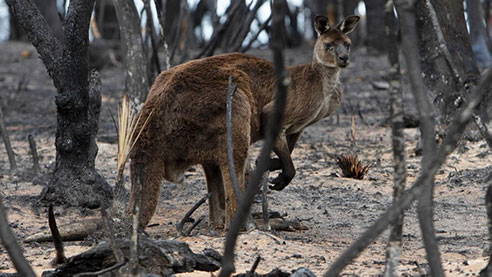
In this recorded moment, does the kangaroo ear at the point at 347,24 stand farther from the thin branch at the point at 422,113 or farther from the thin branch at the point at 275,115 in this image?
the thin branch at the point at 275,115

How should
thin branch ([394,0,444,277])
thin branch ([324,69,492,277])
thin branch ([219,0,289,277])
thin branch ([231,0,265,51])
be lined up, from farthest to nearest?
1. thin branch ([231,0,265,51])
2. thin branch ([394,0,444,277])
3. thin branch ([324,69,492,277])
4. thin branch ([219,0,289,277])

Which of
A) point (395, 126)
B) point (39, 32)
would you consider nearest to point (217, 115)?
point (39, 32)

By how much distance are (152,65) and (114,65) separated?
7186mm

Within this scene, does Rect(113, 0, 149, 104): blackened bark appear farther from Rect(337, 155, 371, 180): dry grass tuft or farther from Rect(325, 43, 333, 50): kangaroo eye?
Rect(325, 43, 333, 50): kangaroo eye

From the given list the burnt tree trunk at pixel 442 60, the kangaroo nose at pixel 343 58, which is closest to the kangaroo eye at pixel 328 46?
the kangaroo nose at pixel 343 58

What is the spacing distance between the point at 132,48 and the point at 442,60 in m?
3.28

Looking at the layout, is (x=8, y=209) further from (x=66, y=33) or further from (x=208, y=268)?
(x=208, y=268)

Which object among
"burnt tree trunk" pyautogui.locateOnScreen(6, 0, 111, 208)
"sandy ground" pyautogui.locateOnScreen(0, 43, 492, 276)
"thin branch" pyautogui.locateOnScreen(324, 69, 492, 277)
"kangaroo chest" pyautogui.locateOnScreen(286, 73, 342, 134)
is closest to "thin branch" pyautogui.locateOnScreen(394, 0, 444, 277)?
"thin branch" pyautogui.locateOnScreen(324, 69, 492, 277)

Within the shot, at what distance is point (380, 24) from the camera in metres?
16.8

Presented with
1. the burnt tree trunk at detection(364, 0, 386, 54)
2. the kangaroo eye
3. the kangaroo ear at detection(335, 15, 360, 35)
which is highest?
the burnt tree trunk at detection(364, 0, 386, 54)

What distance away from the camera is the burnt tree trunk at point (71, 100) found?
19.2 feet

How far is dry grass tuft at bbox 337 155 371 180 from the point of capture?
708cm

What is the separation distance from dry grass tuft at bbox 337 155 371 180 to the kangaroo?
3.87 feet

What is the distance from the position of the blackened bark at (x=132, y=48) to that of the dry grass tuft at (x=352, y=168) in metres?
2.15
